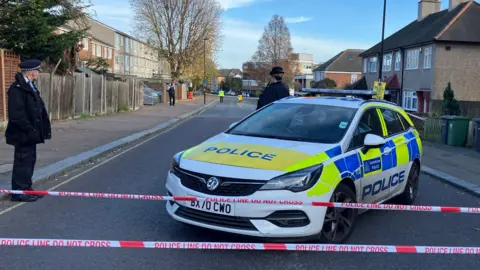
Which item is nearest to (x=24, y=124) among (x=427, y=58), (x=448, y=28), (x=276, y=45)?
(x=427, y=58)

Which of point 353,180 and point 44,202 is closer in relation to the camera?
point 353,180

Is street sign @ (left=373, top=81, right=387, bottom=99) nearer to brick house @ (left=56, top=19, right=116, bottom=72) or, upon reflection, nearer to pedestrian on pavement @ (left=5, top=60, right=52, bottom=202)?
pedestrian on pavement @ (left=5, top=60, right=52, bottom=202)

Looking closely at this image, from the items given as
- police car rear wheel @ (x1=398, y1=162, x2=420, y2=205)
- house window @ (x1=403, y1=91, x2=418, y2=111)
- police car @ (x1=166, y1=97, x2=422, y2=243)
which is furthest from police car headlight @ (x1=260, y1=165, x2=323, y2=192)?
house window @ (x1=403, y1=91, x2=418, y2=111)

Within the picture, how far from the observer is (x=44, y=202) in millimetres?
6465

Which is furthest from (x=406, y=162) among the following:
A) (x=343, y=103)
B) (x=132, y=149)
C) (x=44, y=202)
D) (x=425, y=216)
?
(x=132, y=149)

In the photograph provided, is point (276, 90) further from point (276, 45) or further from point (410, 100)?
point (276, 45)

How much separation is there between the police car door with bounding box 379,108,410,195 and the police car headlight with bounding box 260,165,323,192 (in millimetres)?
1760

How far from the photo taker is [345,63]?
3076 inches

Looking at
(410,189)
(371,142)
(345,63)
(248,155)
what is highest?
(345,63)

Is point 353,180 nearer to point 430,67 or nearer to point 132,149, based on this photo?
point 132,149

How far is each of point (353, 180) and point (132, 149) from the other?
862 centimetres

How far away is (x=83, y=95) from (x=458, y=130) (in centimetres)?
1547

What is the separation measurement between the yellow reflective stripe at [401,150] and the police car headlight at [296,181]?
2.25 metres

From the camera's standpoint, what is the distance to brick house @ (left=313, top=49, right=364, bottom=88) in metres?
76.5
